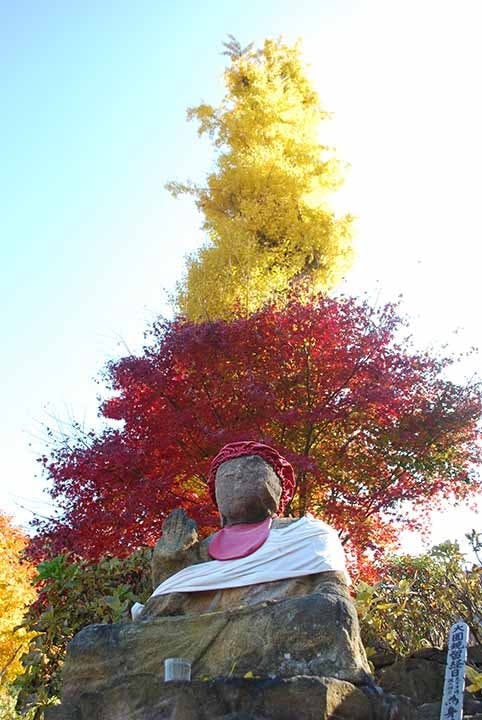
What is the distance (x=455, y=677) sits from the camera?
301 cm

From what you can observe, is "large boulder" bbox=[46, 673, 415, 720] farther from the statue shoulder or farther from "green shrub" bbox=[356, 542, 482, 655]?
"green shrub" bbox=[356, 542, 482, 655]

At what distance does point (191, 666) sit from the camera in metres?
3.67

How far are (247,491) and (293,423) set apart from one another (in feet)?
12.3

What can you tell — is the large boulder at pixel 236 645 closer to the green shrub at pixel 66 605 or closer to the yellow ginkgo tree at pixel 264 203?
the green shrub at pixel 66 605

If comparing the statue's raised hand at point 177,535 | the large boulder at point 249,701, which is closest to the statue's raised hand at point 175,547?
the statue's raised hand at point 177,535

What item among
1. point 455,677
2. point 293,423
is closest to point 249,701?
point 455,677

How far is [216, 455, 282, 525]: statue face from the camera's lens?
4.84m

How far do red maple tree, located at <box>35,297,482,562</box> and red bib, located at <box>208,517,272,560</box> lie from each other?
299 cm

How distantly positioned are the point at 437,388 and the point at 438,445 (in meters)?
0.75

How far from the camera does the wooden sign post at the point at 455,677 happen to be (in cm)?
285

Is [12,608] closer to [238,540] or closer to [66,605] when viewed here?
[66,605]

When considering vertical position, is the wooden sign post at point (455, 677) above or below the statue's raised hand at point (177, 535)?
below

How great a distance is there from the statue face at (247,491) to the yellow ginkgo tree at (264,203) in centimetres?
644

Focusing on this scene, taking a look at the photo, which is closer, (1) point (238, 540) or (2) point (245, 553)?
(2) point (245, 553)
